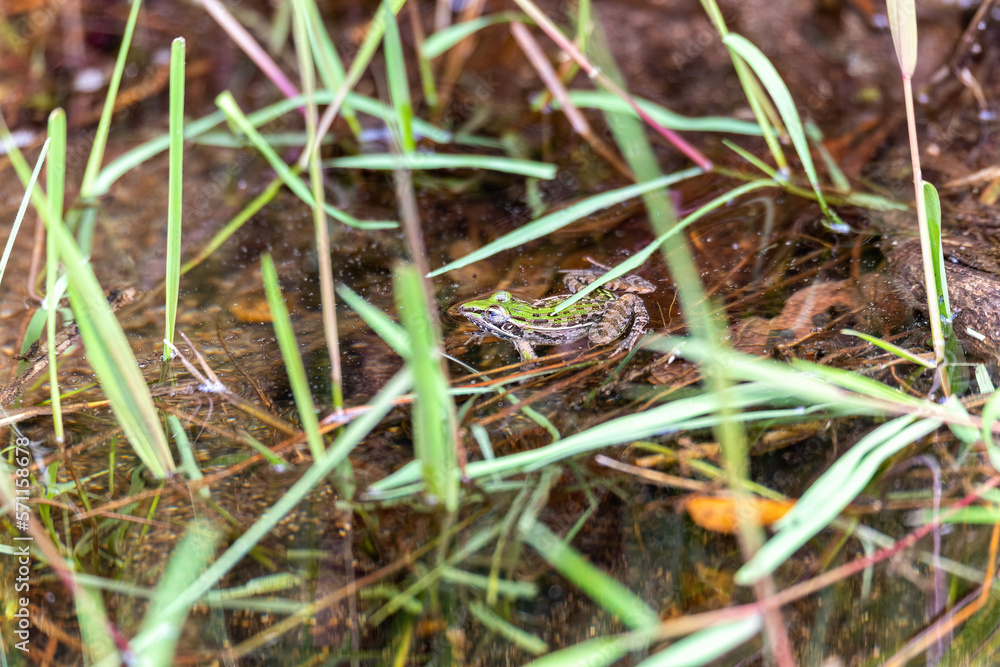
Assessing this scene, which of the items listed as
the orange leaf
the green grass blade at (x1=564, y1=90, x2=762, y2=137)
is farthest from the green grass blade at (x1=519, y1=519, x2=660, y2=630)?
the green grass blade at (x1=564, y1=90, x2=762, y2=137)

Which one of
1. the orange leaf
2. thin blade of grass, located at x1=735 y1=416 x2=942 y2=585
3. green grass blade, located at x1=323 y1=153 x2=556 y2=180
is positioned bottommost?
the orange leaf

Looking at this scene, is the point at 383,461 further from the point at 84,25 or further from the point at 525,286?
the point at 84,25

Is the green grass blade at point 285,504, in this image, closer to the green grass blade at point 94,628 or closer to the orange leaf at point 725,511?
the green grass blade at point 94,628

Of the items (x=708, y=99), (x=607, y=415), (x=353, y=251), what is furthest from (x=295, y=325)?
(x=708, y=99)

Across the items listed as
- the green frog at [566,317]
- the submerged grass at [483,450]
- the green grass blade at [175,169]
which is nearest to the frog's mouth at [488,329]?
the green frog at [566,317]

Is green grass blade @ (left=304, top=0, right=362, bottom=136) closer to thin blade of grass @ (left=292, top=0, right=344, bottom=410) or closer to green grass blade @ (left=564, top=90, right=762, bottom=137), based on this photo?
thin blade of grass @ (left=292, top=0, right=344, bottom=410)

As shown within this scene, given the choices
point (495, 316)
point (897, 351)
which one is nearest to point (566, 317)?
point (495, 316)

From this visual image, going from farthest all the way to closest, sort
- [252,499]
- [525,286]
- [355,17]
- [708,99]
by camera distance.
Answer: [355,17], [708,99], [525,286], [252,499]

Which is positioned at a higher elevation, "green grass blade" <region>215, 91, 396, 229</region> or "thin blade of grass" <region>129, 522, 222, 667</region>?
"green grass blade" <region>215, 91, 396, 229</region>
